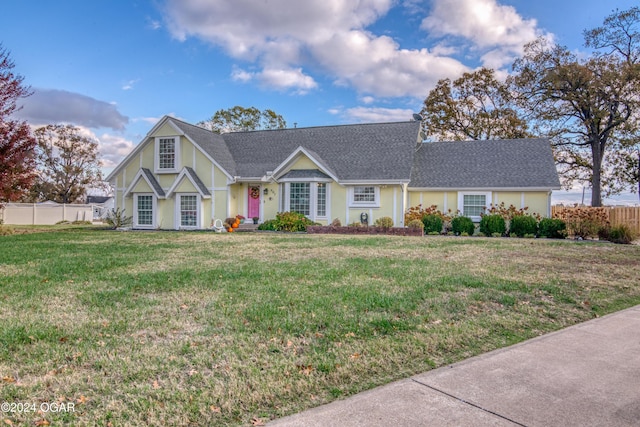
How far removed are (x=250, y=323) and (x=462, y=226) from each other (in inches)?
644

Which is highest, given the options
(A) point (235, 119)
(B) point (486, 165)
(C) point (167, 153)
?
(A) point (235, 119)

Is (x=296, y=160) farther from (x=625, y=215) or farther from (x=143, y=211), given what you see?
(x=625, y=215)

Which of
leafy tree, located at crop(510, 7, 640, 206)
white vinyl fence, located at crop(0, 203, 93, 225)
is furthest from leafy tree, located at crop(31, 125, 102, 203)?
leafy tree, located at crop(510, 7, 640, 206)

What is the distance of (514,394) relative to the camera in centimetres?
335

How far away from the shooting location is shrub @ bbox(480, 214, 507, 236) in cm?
1917

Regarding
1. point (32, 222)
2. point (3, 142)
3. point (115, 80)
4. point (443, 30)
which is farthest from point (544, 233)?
point (32, 222)

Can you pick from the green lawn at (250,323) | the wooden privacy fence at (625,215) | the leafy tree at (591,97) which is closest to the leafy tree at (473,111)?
the leafy tree at (591,97)

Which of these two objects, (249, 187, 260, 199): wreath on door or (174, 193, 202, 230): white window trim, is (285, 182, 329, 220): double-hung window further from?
(174, 193, 202, 230): white window trim

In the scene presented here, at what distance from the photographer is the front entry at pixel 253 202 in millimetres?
23172

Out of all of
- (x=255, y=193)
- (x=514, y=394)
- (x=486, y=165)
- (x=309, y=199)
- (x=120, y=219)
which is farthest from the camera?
(x=120, y=219)

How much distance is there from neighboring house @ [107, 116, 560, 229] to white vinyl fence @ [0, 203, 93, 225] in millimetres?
19365

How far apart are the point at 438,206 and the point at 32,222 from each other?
35930 millimetres

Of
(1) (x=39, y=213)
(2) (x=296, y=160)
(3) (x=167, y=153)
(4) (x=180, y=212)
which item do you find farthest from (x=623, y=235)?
(1) (x=39, y=213)

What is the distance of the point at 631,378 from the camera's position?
3.73 m
